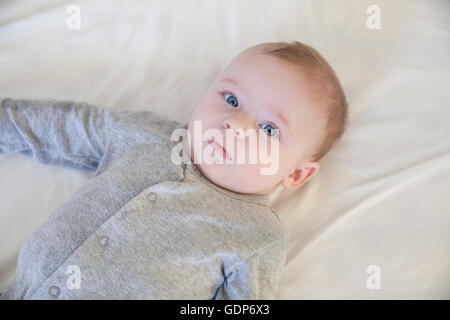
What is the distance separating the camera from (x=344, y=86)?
1.21 meters

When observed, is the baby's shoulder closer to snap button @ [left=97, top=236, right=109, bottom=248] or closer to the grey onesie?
the grey onesie

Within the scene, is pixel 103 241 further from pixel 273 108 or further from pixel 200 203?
pixel 273 108

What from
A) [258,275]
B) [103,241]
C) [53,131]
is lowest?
[258,275]

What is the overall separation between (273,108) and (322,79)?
13cm

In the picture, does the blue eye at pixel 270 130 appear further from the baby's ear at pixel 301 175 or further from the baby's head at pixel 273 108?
the baby's ear at pixel 301 175

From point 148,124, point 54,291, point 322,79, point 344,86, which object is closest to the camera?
point 54,291

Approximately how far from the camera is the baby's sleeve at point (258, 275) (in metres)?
0.88

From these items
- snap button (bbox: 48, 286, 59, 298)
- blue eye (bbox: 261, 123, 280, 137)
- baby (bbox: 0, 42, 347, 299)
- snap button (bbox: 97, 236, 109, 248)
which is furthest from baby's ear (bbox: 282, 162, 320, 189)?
snap button (bbox: 48, 286, 59, 298)

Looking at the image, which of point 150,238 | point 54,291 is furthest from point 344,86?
point 54,291

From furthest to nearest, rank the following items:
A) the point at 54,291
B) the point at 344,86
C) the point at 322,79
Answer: the point at 344,86, the point at 322,79, the point at 54,291

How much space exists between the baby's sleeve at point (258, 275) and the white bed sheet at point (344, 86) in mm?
70

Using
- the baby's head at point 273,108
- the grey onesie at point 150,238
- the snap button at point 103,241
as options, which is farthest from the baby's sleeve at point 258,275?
the snap button at point 103,241

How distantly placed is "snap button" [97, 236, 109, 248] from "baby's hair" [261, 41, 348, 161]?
48 centimetres

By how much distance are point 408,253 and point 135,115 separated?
0.70 m
